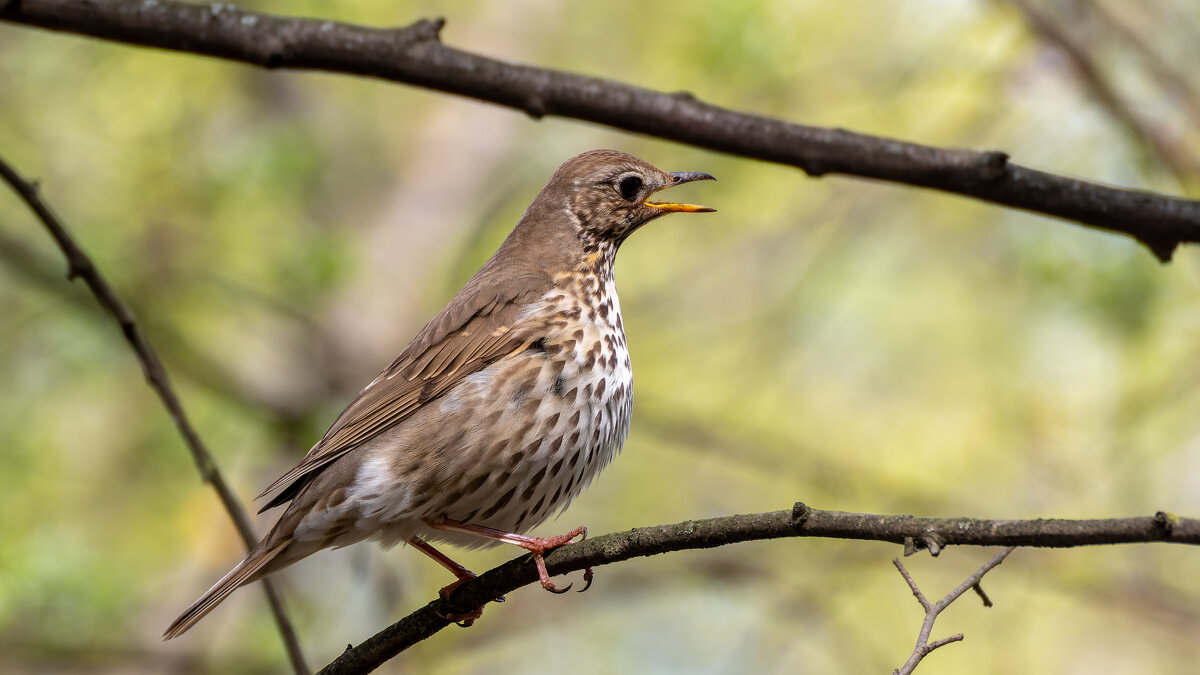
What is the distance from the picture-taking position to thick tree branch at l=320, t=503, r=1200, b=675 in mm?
2549

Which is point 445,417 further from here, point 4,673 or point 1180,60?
point 1180,60

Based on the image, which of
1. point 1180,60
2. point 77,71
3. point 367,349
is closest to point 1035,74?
point 1180,60

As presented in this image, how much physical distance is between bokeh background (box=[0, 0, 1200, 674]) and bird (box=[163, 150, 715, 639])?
3.49 m

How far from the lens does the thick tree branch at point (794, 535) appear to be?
8.36 feet

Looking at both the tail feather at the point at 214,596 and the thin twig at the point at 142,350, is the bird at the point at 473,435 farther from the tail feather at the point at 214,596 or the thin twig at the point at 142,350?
the thin twig at the point at 142,350

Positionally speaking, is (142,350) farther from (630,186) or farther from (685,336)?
(685,336)

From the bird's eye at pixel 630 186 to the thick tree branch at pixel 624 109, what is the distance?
78cm

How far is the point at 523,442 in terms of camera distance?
445cm

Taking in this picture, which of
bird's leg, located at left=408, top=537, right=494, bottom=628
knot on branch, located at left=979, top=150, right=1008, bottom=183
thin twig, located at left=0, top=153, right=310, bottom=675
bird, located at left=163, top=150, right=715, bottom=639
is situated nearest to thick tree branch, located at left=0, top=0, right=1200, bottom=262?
knot on branch, located at left=979, top=150, right=1008, bottom=183

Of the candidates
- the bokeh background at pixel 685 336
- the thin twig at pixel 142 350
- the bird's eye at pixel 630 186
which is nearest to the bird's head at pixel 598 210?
the bird's eye at pixel 630 186

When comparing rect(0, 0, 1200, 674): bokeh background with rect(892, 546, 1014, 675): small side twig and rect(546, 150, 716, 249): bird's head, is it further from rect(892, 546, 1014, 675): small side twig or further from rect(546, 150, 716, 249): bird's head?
rect(892, 546, 1014, 675): small side twig

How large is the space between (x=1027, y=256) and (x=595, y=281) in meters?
5.10

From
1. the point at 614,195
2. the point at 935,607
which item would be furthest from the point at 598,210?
the point at 935,607

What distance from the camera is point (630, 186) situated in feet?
18.0
